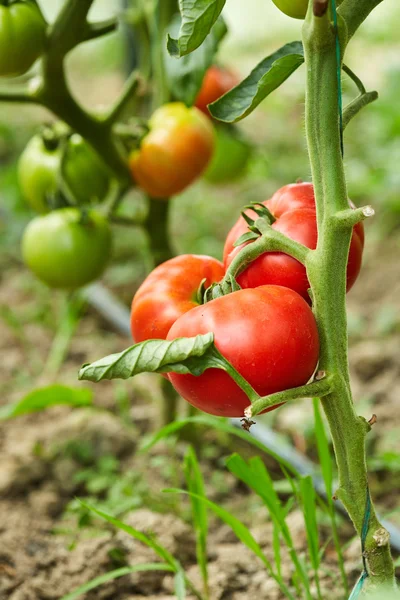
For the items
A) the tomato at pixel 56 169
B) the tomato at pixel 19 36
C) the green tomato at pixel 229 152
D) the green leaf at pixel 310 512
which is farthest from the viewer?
the green tomato at pixel 229 152

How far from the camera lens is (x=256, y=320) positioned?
2.13 feet

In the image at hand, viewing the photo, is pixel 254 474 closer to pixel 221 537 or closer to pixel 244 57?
pixel 221 537

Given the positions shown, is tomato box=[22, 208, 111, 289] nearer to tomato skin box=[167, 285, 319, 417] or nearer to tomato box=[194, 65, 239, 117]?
tomato box=[194, 65, 239, 117]

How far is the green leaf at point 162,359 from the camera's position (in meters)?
0.64

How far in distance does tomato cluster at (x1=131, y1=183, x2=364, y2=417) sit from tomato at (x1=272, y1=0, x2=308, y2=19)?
6.8 inches

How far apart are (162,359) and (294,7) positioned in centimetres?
35

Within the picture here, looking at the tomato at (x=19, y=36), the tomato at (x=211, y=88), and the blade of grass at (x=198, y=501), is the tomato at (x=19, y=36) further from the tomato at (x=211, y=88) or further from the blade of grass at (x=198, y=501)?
the blade of grass at (x=198, y=501)

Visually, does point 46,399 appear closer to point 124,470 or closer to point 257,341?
point 124,470

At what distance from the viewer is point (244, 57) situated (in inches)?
166

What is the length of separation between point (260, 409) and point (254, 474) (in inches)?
9.8

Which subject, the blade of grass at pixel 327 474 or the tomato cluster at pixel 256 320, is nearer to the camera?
the tomato cluster at pixel 256 320

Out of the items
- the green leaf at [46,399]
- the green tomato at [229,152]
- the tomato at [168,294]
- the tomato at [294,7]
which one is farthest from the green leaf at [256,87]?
the green tomato at [229,152]

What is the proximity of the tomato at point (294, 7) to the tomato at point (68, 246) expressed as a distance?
63 cm

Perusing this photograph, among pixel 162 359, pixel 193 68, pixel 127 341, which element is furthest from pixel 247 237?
pixel 127 341
